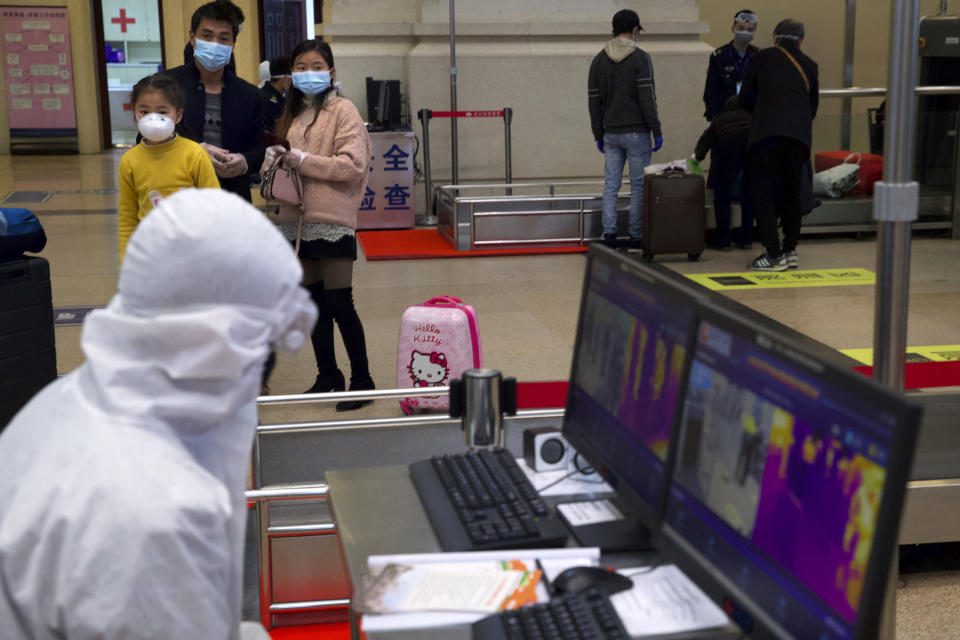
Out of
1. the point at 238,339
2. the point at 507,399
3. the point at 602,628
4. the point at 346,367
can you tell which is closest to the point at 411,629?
the point at 602,628

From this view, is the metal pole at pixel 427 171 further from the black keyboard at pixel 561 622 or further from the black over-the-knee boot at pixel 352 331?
the black keyboard at pixel 561 622

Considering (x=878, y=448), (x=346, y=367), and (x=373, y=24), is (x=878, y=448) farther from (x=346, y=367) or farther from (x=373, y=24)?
(x=373, y=24)

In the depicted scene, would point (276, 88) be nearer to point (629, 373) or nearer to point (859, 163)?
point (859, 163)

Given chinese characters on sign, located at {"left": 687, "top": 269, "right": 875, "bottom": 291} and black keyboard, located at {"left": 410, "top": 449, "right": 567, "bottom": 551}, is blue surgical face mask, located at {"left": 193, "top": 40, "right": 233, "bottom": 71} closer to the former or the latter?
black keyboard, located at {"left": 410, "top": 449, "right": 567, "bottom": 551}

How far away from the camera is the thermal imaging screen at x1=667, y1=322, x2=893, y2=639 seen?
1.24 meters

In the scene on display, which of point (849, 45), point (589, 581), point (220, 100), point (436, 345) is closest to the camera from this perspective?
point (589, 581)

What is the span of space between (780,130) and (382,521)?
6122mm

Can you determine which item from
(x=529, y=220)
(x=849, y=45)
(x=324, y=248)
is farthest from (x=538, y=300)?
(x=849, y=45)

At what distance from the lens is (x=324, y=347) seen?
189 inches

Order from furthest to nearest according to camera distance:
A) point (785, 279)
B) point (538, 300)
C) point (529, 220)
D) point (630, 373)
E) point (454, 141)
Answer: point (454, 141) < point (529, 220) < point (785, 279) < point (538, 300) < point (630, 373)

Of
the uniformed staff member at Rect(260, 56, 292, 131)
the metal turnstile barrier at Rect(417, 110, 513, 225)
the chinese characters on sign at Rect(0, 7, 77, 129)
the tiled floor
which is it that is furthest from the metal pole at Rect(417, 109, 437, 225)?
the chinese characters on sign at Rect(0, 7, 77, 129)

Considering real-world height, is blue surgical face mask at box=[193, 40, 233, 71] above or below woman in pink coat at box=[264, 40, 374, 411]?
above

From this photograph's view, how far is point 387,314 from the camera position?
669cm

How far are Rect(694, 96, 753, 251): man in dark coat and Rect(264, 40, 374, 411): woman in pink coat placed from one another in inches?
186
